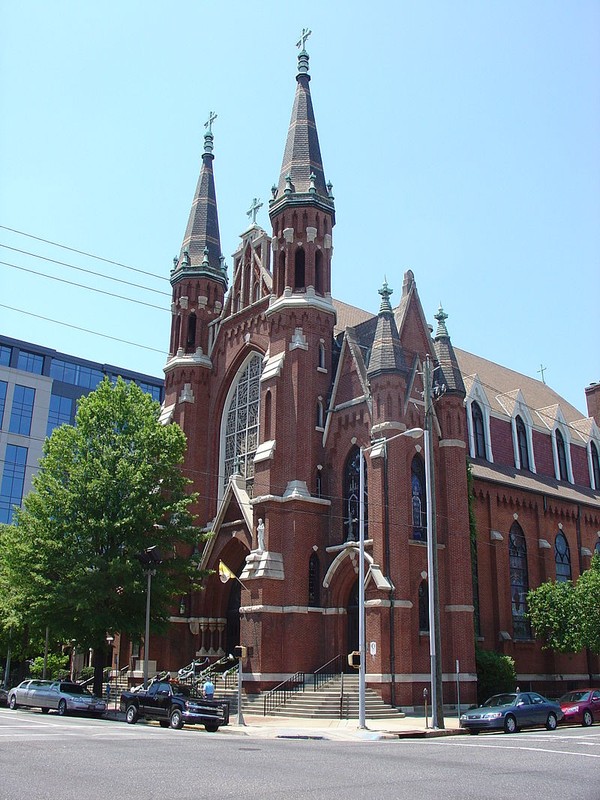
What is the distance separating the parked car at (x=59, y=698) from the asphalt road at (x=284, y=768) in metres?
8.12

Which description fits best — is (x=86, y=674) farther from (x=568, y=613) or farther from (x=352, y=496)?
(x=568, y=613)

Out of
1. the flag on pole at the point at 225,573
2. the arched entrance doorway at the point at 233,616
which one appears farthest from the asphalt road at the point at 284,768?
the arched entrance doorway at the point at 233,616

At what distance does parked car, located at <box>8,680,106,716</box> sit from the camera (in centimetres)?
2811

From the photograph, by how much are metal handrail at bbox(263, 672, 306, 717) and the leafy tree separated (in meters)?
12.3

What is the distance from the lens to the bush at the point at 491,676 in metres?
33.8

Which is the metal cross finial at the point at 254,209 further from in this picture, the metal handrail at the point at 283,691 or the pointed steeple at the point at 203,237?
the metal handrail at the point at 283,691

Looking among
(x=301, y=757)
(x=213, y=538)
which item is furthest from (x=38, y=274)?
(x=213, y=538)

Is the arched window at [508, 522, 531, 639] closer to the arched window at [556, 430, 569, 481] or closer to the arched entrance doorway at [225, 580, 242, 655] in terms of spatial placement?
the arched window at [556, 430, 569, 481]

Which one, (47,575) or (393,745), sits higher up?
(47,575)

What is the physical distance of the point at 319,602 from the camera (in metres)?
33.8

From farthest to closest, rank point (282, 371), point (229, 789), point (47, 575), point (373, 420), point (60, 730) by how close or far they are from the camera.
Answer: point (282, 371) → point (373, 420) → point (47, 575) → point (60, 730) → point (229, 789)

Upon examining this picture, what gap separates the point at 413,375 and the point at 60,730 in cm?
1978

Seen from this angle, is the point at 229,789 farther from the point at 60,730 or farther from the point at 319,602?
the point at 319,602

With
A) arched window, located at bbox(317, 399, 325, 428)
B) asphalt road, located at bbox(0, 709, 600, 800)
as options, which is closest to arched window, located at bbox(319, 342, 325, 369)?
arched window, located at bbox(317, 399, 325, 428)
